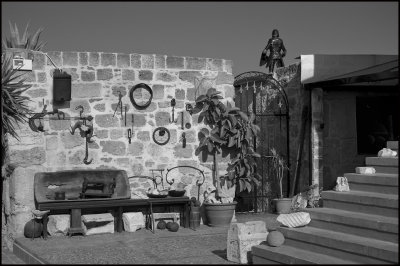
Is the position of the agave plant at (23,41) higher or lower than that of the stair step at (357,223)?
higher

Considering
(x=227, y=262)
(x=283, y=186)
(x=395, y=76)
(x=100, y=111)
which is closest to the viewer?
(x=227, y=262)

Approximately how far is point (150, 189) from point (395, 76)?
381cm

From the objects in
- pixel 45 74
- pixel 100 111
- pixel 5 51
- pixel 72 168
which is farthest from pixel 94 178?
pixel 5 51

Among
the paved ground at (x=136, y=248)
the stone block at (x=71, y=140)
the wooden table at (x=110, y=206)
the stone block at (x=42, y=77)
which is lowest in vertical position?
the paved ground at (x=136, y=248)

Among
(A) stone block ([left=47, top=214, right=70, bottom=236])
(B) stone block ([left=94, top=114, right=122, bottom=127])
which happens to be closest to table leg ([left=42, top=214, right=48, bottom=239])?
(A) stone block ([left=47, top=214, right=70, bottom=236])

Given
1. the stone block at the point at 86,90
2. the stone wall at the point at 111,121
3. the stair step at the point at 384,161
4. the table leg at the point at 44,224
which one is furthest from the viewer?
the stone block at the point at 86,90

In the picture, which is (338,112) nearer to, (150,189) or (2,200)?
(150,189)

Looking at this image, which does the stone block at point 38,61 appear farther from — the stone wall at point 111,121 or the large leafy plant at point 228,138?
the large leafy plant at point 228,138

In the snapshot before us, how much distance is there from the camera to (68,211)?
830cm

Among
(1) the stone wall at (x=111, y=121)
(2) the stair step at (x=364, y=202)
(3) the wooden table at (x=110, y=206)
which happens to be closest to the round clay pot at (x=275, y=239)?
(2) the stair step at (x=364, y=202)

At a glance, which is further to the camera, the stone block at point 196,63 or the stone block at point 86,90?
the stone block at point 196,63

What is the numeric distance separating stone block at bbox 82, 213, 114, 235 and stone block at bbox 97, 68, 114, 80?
202 cm

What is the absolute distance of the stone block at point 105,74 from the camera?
8.90 metres

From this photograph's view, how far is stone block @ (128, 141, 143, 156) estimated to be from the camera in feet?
29.7
